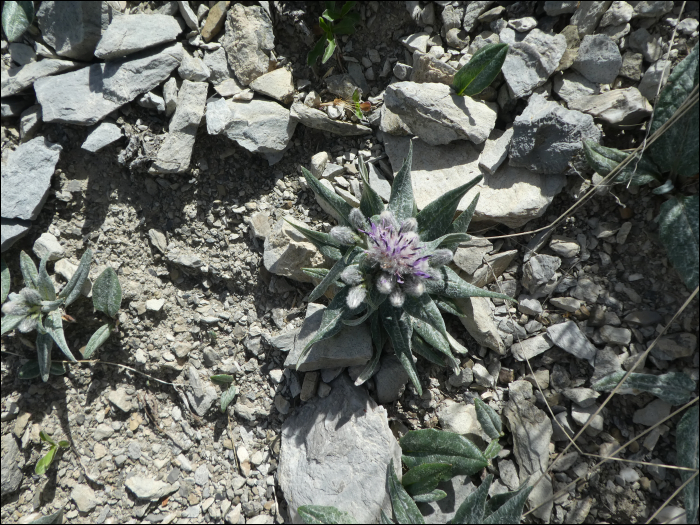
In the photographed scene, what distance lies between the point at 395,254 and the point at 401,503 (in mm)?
1854

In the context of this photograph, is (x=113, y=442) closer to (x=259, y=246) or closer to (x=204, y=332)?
(x=204, y=332)

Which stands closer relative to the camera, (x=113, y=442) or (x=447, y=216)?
Result: (x=447, y=216)

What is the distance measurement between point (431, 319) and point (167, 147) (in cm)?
265

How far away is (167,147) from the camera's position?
3.63 meters

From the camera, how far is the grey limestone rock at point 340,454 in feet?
10.5

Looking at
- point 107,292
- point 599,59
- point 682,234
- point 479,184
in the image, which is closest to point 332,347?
point 479,184

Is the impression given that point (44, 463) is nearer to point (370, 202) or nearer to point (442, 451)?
point (442, 451)

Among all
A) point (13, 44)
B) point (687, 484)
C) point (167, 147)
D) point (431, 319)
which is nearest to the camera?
point (687, 484)

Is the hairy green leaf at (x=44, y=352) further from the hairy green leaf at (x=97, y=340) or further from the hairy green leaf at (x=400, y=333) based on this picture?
the hairy green leaf at (x=400, y=333)

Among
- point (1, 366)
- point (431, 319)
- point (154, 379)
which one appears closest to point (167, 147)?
point (154, 379)

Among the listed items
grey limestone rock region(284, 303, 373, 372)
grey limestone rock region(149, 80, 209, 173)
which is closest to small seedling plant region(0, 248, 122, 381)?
grey limestone rock region(149, 80, 209, 173)

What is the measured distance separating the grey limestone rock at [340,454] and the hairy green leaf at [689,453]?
77.7 inches

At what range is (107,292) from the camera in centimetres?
361

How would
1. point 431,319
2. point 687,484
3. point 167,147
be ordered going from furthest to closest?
1. point 167,147
2. point 431,319
3. point 687,484
